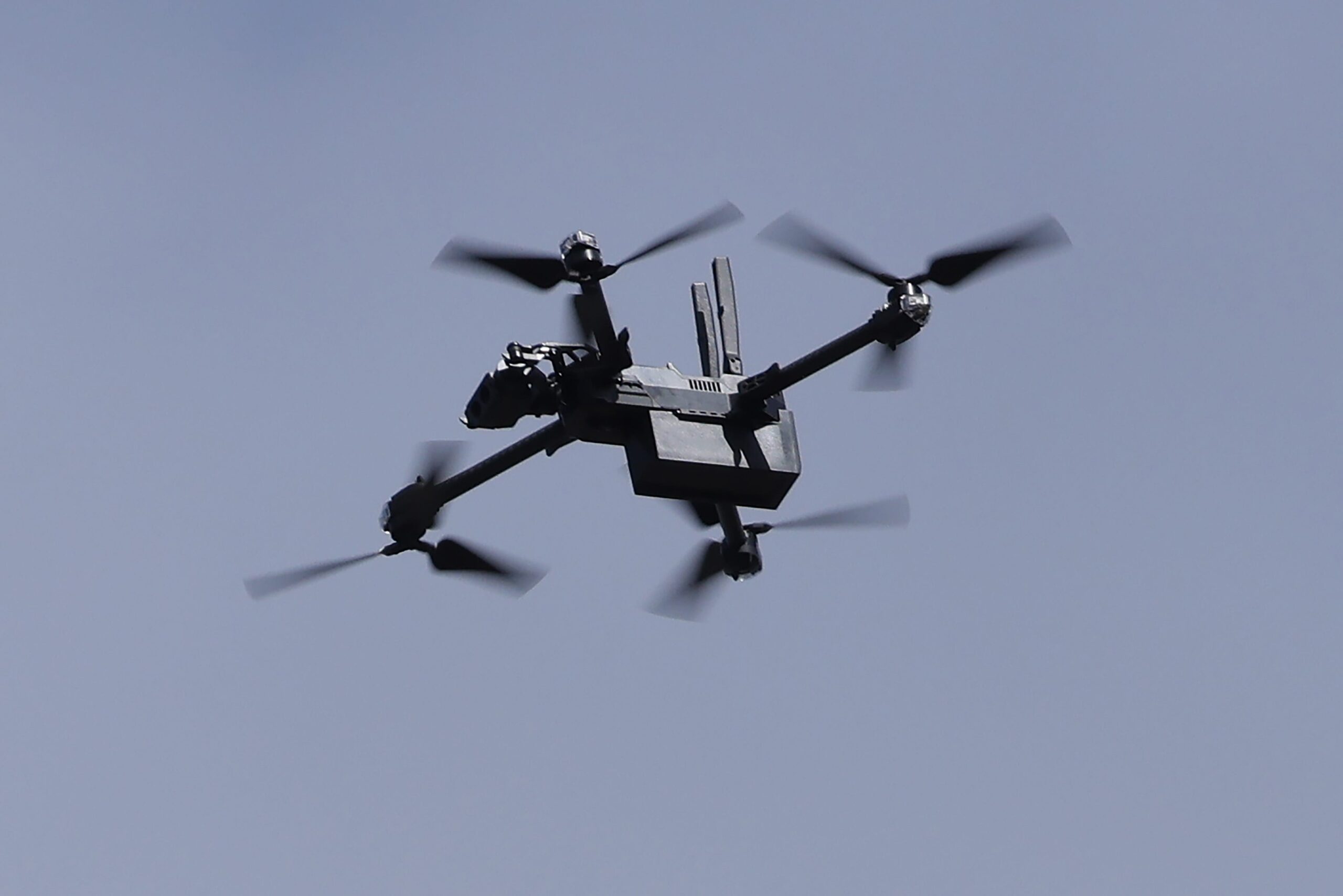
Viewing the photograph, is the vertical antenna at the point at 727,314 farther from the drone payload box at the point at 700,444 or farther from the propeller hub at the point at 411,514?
the propeller hub at the point at 411,514

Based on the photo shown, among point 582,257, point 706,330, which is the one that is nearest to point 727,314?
point 706,330

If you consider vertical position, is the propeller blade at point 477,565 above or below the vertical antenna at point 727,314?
below

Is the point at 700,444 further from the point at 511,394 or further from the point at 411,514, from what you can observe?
the point at 411,514

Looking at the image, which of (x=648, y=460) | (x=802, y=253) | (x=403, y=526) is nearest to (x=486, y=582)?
(x=403, y=526)

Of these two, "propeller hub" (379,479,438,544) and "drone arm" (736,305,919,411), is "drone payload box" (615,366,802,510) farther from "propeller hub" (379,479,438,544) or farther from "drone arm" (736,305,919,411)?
"propeller hub" (379,479,438,544)

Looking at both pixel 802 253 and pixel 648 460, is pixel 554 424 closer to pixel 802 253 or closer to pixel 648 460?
pixel 648 460

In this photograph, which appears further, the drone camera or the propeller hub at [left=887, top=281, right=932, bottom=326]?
the propeller hub at [left=887, top=281, right=932, bottom=326]
